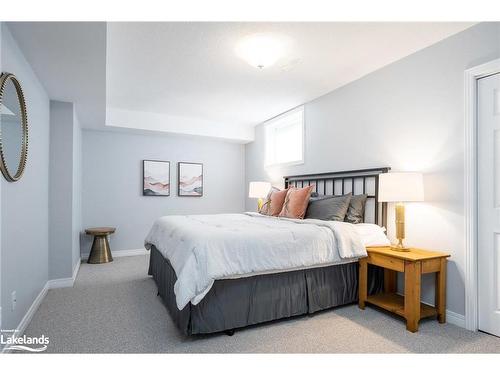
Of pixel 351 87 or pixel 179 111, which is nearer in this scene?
pixel 351 87

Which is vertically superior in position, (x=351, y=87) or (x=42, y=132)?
(x=351, y=87)

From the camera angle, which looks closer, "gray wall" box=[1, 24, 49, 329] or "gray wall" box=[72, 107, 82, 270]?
"gray wall" box=[1, 24, 49, 329]

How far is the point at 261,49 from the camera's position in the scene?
8.65 feet

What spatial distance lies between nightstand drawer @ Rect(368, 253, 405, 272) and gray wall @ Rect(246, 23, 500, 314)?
45cm

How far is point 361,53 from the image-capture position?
2764 millimetres

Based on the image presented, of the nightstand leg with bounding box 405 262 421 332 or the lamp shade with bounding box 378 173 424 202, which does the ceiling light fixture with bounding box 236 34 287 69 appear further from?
the nightstand leg with bounding box 405 262 421 332

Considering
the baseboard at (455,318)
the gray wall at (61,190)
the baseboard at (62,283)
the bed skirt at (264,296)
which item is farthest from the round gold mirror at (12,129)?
A: the baseboard at (455,318)

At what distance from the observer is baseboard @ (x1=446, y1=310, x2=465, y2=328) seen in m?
2.33

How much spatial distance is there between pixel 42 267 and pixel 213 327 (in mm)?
2037

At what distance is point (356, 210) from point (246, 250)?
58.2 inches

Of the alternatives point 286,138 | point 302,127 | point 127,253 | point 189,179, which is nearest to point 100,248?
point 127,253

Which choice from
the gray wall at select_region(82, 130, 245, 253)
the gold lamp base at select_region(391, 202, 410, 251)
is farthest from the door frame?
the gray wall at select_region(82, 130, 245, 253)
